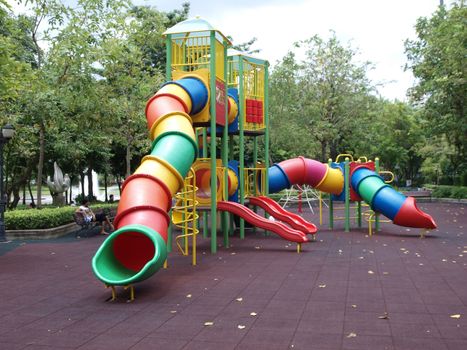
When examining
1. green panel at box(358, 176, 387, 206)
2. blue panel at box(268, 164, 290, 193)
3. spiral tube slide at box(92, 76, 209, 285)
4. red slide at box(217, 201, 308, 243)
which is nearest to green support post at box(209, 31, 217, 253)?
red slide at box(217, 201, 308, 243)

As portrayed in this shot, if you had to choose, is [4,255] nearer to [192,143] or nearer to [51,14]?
[192,143]

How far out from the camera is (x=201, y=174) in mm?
12094

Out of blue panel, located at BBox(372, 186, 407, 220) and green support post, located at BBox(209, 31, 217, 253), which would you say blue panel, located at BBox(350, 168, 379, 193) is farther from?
green support post, located at BBox(209, 31, 217, 253)

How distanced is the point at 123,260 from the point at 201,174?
458 cm

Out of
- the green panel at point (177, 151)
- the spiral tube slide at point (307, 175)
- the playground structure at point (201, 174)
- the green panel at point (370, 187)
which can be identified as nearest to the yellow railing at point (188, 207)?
the playground structure at point (201, 174)

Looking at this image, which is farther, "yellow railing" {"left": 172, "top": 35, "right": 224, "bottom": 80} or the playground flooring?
"yellow railing" {"left": 172, "top": 35, "right": 224, "bottom": 80}

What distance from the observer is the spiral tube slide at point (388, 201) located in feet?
45.1

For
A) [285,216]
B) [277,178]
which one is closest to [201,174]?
[285,216]

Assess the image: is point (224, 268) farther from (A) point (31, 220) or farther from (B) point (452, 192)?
(B) point (452, 192)

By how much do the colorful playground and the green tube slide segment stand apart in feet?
0.07

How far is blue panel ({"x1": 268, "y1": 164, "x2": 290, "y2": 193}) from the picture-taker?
620 inches

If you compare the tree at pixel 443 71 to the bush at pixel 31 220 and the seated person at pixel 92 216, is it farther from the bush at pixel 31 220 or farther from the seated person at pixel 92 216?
the bush at pixel 31 220

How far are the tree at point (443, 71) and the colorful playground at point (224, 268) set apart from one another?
26.2 ft

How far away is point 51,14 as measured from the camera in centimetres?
1554
